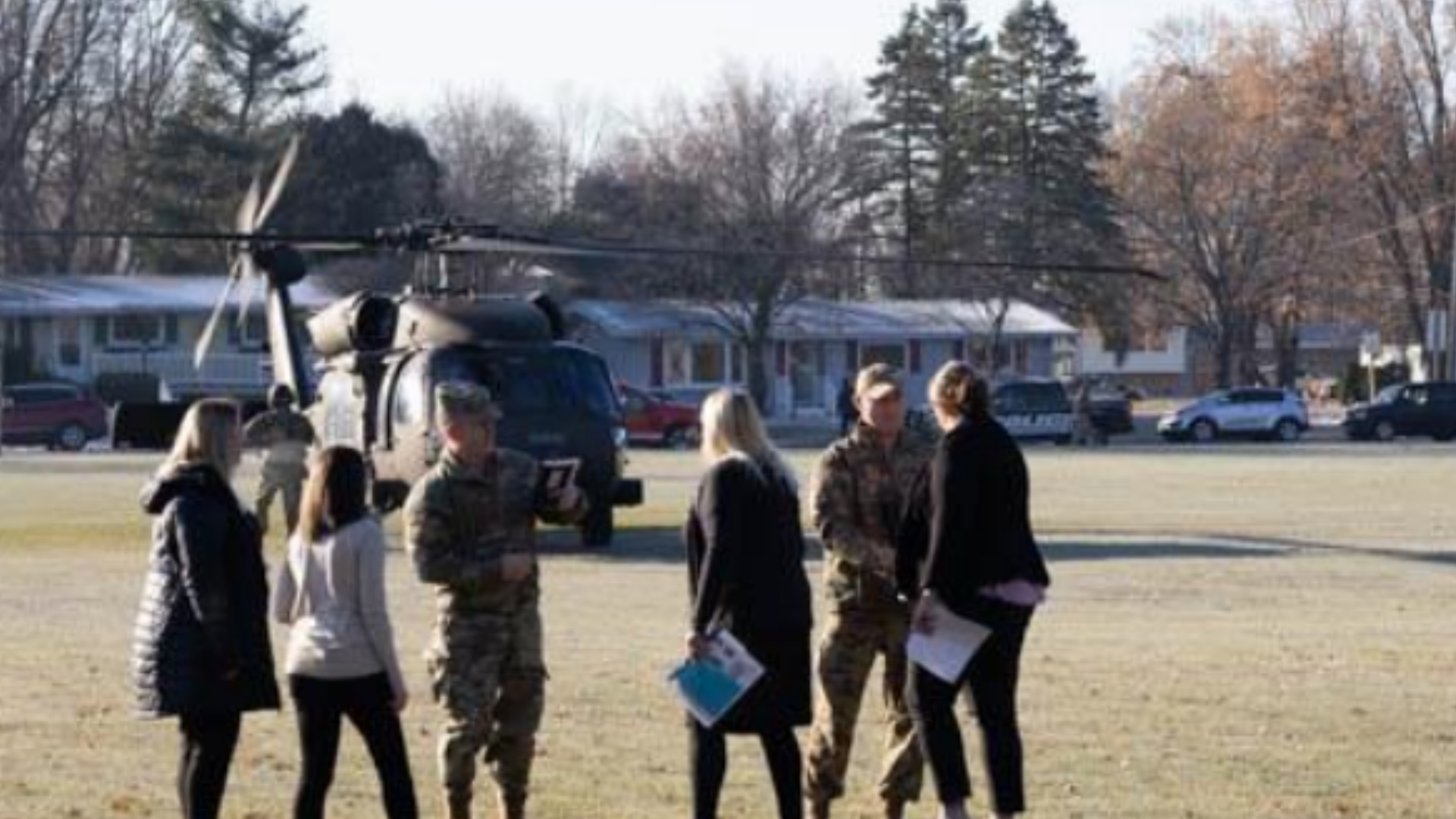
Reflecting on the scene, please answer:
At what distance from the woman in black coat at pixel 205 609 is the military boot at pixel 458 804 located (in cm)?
103

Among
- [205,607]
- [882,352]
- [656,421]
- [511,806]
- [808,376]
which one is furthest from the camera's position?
[882,352]

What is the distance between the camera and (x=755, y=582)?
10.9 metres

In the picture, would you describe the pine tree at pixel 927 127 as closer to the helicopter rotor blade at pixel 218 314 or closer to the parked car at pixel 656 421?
the parked car at pixel 656 421

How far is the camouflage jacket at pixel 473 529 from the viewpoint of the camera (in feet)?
36.4

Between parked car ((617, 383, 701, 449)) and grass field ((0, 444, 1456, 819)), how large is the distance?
33498mm

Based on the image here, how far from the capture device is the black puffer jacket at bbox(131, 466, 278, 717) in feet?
33.8

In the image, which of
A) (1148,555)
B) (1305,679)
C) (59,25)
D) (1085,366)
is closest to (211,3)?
(59,25)

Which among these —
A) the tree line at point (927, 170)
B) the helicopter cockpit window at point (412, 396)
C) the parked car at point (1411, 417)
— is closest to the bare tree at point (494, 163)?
the tree line at point (927, 170)

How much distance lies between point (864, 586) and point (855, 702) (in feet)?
1.52

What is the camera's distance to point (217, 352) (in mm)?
81500

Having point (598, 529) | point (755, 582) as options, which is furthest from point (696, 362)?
point (755, 582)

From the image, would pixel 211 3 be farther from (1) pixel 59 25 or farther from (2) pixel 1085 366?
(2) pixel 1085 366

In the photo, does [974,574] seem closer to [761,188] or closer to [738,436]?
[738,436]

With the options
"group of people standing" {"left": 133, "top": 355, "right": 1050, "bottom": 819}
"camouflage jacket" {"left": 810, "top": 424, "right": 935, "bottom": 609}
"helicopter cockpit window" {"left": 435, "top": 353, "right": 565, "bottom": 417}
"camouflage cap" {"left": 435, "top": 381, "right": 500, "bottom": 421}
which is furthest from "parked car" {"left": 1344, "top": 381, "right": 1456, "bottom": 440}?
"camouflage cap" {"left": 435, "top": 381, "right": 500, "bottom": 421}
